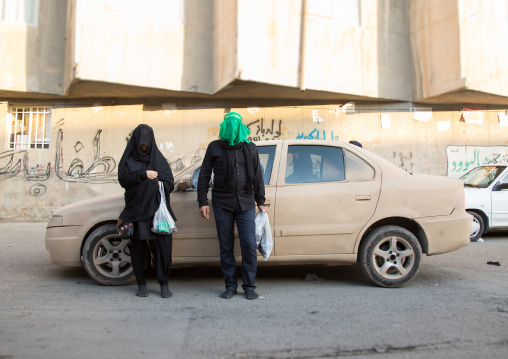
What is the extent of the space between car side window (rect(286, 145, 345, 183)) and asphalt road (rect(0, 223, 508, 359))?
121 cm

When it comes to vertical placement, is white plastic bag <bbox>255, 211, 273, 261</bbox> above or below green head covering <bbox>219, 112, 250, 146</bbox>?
below

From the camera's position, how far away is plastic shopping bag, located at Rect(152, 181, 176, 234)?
14.3ft

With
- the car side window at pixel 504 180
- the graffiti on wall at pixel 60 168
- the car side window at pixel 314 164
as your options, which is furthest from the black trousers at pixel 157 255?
the graffiti on wall at pixel 60 168

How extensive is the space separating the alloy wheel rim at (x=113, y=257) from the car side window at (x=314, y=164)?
1947mm

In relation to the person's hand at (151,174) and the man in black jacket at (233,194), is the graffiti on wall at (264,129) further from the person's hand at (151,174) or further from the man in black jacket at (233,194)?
the person's hand at (151,174)

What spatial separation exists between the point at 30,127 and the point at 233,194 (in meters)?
8.89

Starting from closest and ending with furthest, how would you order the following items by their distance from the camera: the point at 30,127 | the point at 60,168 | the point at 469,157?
the point at 60,168 < the point at 30,127 < the point at 469,157

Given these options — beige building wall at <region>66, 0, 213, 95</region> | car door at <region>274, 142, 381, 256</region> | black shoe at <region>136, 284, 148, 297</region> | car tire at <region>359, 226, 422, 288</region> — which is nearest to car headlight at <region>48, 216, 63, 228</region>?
black shoe at <region>136, 284, 148, 297</region>

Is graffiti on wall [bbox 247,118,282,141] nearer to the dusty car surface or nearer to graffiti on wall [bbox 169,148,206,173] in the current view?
graffiti on wall [bbox 169,148,206,173]

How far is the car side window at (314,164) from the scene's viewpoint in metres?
4.85

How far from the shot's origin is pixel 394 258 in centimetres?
475

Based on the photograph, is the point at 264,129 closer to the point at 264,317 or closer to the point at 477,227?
the point at 477,227

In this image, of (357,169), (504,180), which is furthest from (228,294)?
(504,180)

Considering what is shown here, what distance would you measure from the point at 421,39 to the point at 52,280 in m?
10.5
